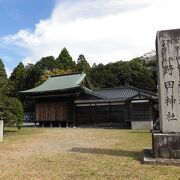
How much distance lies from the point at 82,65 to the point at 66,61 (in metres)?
3.71

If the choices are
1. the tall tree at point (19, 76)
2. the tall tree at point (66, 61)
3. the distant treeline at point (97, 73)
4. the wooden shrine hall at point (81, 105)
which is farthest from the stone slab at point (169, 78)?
the tall tree at point (19, 76)

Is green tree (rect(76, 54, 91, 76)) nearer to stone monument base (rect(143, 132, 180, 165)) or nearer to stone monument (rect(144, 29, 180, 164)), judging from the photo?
stone monument (rect(144, 29, 180, 164))

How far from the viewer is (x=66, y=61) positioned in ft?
189

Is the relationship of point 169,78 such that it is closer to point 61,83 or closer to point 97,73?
point 61,83

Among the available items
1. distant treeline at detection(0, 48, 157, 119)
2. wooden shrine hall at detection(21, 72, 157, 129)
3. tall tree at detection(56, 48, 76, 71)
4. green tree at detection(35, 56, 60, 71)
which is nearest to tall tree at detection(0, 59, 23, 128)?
wooden shrine hall at detection(21, 72, 157, 129)

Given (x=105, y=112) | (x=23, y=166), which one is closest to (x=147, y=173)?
(x=23, y=166)

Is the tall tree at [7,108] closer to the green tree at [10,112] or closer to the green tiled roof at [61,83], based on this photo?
the green tree at [10,112]

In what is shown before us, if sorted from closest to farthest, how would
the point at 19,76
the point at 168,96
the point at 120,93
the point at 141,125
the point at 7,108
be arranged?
1. the point at 168,96
2. the point at 7,108
3. the point at 141,125
4. the point at 120,93
5. the point at 19,76

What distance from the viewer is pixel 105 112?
98.6 ft

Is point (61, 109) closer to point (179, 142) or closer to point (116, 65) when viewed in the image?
point (179, 142)

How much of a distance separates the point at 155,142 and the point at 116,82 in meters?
48.2

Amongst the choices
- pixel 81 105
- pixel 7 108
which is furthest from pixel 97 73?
pixel 7 108

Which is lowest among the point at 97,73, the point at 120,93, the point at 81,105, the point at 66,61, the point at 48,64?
the point at 81,105

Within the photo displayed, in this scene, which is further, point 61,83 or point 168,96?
point 61,83
